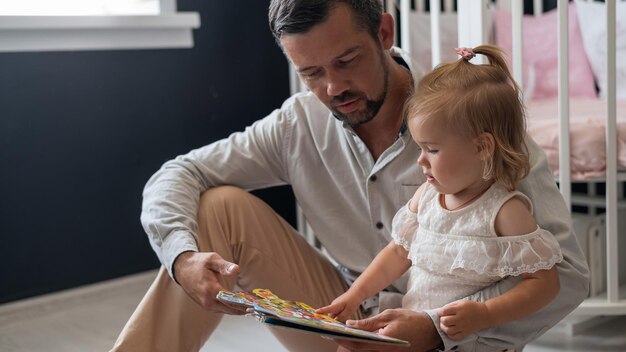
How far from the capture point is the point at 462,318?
3.79 feet

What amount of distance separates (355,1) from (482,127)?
0.38 meters

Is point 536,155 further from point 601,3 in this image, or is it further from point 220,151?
point 601,3

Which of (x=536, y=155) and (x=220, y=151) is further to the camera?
(x=220, y=151)

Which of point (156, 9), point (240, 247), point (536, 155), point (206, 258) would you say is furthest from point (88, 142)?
point (536, 155)

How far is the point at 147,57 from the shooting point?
2.58 m

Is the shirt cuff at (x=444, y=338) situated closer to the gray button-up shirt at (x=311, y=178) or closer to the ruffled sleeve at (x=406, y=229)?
the ruffled sleeve at (x=406, y=229)

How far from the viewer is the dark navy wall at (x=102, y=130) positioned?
237 cm

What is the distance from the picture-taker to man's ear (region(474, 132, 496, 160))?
1192mm

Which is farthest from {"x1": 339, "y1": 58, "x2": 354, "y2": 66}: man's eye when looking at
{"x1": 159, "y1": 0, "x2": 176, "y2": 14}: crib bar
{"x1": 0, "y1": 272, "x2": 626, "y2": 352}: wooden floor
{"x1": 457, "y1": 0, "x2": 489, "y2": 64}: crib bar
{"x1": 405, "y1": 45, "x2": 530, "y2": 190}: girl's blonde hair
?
{"x1": 159, "y1": 0, "x2": 176, "y2": 14}: crib bar

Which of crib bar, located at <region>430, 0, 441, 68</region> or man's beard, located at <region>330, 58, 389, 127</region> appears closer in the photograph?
man's beard, located at <region>330, 58, 389, 127</region>

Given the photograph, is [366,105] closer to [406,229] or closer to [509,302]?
[406,229]

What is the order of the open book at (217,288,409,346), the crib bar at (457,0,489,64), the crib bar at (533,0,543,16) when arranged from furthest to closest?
the crib bar at (533,0,543,16), the crib bar at (457,0,489,64), the open book at (217,288,409,346)

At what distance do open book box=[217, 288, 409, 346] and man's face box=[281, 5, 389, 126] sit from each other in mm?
393

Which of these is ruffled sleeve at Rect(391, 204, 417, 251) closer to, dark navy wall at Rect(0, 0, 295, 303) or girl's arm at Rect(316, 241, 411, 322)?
girl's arm at Rect(316, 241, 411, 322)
